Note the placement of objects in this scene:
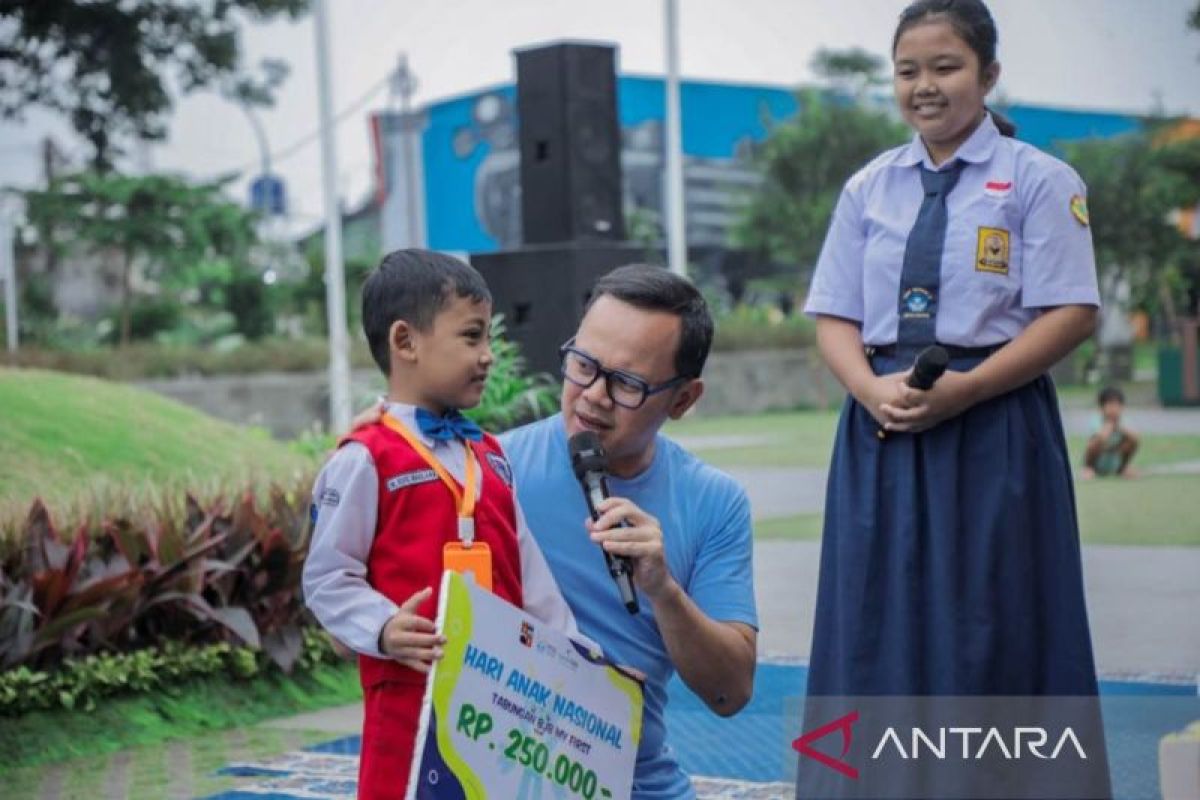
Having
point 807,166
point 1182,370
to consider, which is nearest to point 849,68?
point 807,166

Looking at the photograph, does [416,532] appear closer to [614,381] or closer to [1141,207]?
[614,381]

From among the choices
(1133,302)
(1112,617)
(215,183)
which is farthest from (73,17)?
(1133,302)

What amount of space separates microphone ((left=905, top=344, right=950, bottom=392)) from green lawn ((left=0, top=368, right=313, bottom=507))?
5.03 m

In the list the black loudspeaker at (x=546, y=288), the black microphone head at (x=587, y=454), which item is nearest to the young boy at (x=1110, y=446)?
the black loudspeaker at (x=546, y=288)

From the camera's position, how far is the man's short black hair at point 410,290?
9.71 feet

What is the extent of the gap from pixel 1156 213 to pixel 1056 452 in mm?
29382

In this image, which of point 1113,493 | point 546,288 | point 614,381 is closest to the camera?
point 614,381

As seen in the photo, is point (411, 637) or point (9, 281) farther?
point (9, 281)

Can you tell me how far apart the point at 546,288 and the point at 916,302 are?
6435 millimetres

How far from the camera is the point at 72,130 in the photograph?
2345cm

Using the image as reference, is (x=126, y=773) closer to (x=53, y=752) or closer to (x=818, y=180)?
(x=53, y=752)

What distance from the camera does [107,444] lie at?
9.30 metres

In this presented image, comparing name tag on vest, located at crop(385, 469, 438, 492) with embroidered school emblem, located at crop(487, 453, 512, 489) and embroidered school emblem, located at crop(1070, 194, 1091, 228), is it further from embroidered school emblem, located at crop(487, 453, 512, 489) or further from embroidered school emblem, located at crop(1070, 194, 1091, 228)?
embroidered school emblem, located at crop(1070, 194, 1091, 228)

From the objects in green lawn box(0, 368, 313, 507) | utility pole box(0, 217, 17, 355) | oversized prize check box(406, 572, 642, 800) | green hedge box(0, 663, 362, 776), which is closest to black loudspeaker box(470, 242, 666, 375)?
green lawn box(0, 368, 313, 507)
